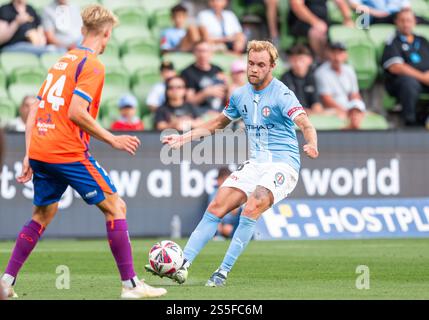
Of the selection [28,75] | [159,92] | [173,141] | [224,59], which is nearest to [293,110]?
[173,141]

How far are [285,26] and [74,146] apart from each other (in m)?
12.6

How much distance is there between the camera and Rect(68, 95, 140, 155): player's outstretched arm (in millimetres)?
8125

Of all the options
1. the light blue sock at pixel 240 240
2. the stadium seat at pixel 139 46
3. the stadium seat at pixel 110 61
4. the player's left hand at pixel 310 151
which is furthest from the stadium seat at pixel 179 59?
the player's left hand at pixel 310 151

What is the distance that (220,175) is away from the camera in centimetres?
1645

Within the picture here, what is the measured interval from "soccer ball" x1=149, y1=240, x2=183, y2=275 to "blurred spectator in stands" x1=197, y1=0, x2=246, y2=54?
10.6 metres

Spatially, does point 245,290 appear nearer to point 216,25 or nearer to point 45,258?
point 45,258

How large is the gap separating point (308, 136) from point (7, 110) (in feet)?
29.8

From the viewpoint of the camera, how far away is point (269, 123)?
32.4 ft

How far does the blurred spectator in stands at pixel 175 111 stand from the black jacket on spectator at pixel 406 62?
3808 mm

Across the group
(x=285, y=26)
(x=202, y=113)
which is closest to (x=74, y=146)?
(x=202, y=113)

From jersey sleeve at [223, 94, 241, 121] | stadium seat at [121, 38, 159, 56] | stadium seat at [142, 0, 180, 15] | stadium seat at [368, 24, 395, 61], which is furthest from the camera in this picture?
stadium seat at [142, 0, 180, 15]

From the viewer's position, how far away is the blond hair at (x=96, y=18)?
27.3ft

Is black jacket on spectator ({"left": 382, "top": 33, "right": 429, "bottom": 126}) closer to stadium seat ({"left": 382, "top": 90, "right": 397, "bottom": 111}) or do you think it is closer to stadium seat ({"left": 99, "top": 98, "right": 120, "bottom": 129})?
stadium seat ({"left": 382, "top": 90, "right": 397, "bottom": 111})

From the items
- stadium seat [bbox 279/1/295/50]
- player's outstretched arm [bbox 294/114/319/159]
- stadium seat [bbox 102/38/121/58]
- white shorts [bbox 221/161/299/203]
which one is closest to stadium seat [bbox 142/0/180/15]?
stadium seat [bbox 102/38/121/58]
